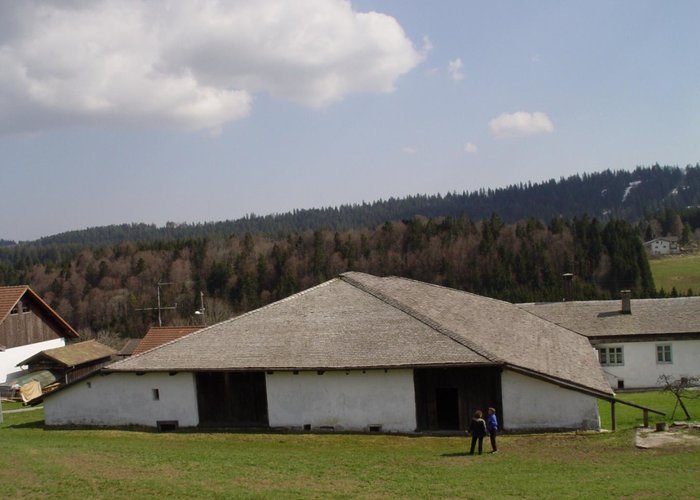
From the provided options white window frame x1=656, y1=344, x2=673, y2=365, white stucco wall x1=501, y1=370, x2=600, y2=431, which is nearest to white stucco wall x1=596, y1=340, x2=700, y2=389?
white window frame x1=656, y1=344, x2=673, y2=365

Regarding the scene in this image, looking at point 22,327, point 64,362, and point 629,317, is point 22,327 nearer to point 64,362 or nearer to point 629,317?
point 64,362

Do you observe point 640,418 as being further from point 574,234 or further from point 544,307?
point 574,234

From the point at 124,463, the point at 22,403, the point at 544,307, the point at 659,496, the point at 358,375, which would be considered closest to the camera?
the point at 659,496

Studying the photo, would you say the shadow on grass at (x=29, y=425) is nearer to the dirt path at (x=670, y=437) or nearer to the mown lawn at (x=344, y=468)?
the mown lawn at (x=344, y=468)

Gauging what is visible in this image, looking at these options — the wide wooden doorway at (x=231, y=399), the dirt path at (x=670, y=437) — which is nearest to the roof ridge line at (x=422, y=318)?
the dirt path at (x=670, y=437)

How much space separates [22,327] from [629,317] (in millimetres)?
36539

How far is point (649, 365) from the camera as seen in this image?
37875 mm

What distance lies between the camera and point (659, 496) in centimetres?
1355

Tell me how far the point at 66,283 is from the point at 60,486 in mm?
115438

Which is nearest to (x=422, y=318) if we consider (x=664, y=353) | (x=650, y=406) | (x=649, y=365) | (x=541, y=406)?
(x=541, y=406)

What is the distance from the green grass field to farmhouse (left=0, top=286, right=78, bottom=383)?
83441 mm

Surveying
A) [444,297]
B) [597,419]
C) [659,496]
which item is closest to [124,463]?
[659,496]

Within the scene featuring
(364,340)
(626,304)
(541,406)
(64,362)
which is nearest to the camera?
(541,406)

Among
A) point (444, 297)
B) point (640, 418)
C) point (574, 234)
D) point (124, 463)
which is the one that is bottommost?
point (640, 418)
